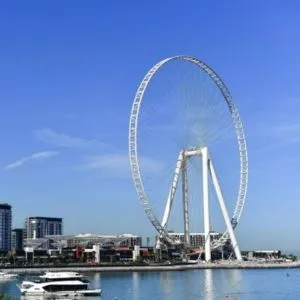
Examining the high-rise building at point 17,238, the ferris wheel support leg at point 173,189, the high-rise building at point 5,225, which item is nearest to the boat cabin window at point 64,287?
the ferris wheel support leg at point 173,189

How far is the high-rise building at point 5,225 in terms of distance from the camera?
18161 cm

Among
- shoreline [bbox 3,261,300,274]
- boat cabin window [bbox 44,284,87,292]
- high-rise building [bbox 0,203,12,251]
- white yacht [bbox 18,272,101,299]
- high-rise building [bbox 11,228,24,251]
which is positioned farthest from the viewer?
high-rise building [bbox 11,228,24,251]

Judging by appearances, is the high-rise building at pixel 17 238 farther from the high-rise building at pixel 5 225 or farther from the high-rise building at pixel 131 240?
the high-rise building at pixel 131 240

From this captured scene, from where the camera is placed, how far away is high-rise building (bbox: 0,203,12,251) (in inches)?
7150

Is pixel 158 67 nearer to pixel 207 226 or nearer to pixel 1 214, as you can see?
pixel 207 226

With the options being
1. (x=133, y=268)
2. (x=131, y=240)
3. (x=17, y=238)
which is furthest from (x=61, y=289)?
(x=17, y=238)

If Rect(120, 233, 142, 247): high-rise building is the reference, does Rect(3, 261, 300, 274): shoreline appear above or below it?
below

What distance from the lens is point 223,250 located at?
153125 mm

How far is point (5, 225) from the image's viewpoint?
182 metres

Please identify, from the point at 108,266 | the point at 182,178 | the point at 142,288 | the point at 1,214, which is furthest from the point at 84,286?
the point at 1,214

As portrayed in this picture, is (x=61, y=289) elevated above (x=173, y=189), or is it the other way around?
(x=173, y=189)

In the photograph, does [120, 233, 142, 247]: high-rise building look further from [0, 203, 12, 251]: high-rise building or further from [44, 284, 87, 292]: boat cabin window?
[44, 284, 87, 292]: boat cabin window

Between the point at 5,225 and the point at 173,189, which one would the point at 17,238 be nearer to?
the point at 5,225

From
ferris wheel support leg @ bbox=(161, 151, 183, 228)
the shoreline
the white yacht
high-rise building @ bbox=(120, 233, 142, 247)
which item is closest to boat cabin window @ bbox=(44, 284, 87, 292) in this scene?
the white yacht
